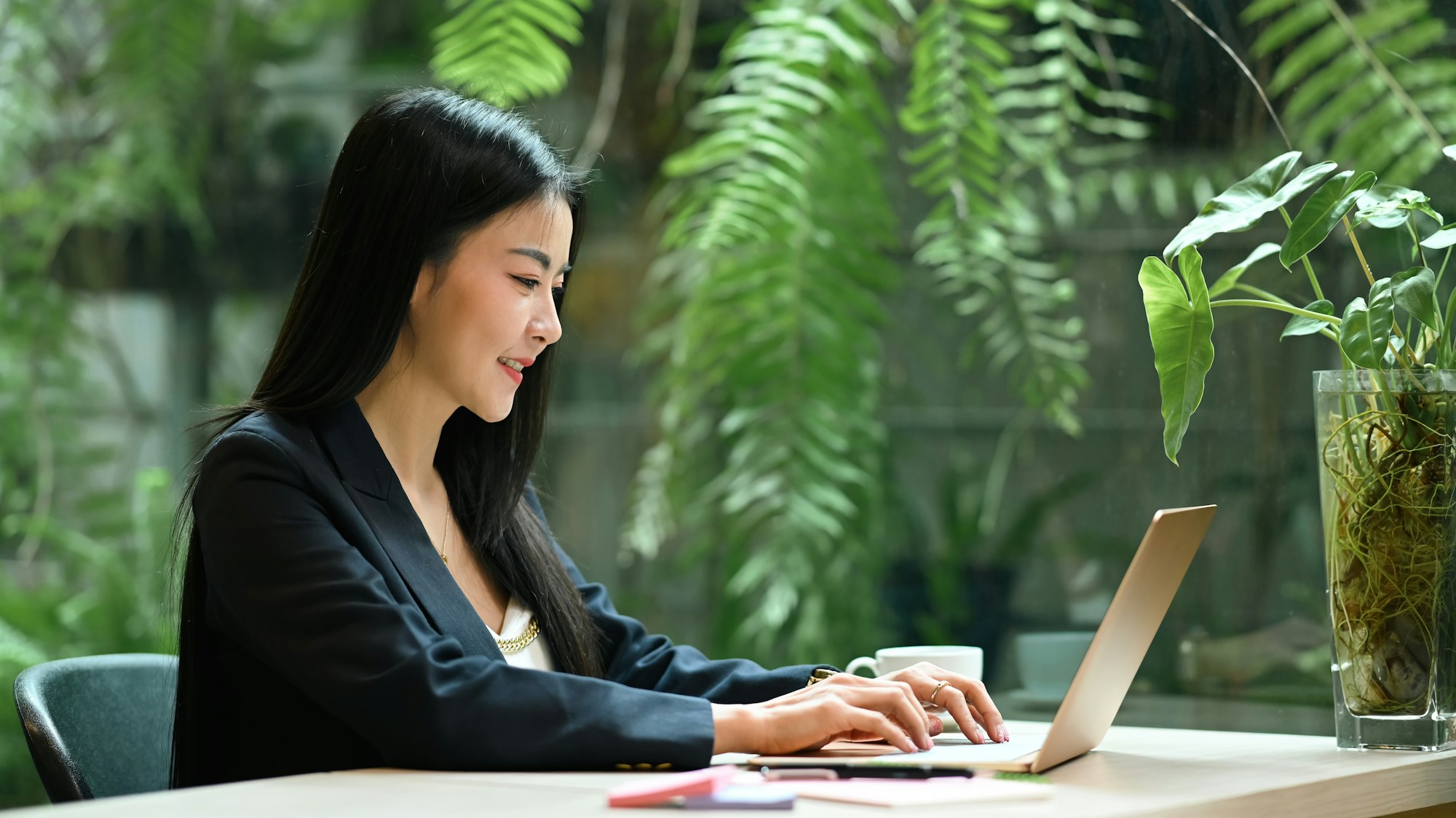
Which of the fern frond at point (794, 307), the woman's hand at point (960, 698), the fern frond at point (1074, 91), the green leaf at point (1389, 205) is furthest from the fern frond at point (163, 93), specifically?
the green leaf at point (1389, 205)

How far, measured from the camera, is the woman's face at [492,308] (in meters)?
1.47

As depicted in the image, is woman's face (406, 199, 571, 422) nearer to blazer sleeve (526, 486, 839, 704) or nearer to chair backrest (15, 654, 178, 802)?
blazer sleeve (526, 486, 839, 704)

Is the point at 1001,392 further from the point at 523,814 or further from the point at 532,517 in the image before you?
the point at 523,814

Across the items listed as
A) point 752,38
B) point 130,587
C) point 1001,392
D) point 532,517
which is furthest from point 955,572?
point 130,587

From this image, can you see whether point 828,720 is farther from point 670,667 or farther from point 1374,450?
point 1374,450

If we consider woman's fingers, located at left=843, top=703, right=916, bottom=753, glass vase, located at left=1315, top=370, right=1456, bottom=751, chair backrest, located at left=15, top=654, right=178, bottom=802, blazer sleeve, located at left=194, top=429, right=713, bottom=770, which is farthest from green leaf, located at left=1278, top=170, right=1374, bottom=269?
chair backrest, located at left=15, top=654, right=178, bottom=802

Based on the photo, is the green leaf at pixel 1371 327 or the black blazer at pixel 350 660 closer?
the black blazer at pixel 350 660

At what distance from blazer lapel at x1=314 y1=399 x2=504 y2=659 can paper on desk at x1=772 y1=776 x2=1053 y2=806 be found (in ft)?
1.51

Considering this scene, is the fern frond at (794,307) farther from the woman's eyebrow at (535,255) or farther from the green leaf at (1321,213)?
the green leaf at (1321,213)

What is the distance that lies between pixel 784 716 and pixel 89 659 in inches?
29.8

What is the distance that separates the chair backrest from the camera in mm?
1313

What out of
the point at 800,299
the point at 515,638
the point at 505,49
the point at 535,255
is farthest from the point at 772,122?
the point at 515,638

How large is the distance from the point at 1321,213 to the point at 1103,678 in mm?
485

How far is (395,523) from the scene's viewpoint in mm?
1397
